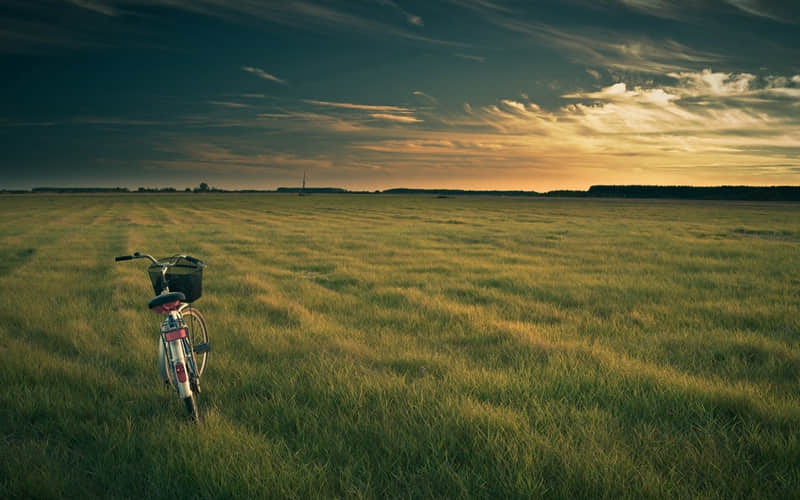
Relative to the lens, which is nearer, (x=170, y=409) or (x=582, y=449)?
(x=582, y=449)

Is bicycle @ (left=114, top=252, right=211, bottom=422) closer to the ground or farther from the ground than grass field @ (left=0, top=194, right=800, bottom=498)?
farther from the ground

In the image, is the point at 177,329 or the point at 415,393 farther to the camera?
the point at 415,393

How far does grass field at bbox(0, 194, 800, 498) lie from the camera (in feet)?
10.6

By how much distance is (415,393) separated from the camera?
4438 mm

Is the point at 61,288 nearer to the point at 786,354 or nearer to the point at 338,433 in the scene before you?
the point at 338,433

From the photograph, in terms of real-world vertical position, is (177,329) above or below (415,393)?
above

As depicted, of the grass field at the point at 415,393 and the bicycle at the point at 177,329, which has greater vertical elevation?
the bicycle at the point at 177,329

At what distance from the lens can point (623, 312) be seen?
804 cm

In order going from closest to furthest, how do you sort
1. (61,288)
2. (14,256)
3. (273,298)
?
(273,298) < (61,288) < (14,256)

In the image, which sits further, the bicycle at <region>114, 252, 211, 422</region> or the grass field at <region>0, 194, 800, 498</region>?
the bicycle at <region>114, 252, 211, 422</region>

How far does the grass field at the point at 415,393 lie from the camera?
128 inches

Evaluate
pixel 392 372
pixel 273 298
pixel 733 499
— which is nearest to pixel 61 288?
pixel 273 298

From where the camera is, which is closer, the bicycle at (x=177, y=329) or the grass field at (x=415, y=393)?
the grass field at (x=415, y=393)

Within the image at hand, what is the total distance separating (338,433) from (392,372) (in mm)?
1377
